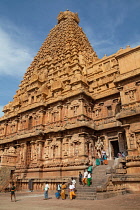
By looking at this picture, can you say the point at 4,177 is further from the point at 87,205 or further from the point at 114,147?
the point at 87,205

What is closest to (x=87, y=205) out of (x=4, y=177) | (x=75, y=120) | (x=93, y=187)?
(x=93, y=187)

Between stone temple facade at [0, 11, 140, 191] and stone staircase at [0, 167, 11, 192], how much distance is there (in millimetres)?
1161

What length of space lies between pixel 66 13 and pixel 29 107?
38.3 metres

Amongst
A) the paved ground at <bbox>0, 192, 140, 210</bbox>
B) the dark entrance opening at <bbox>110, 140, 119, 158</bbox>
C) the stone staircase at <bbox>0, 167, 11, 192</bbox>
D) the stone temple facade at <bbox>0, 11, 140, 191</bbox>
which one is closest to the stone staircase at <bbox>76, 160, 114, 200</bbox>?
the paved ground at <bbox>0, 192, 140, 210</bbox>

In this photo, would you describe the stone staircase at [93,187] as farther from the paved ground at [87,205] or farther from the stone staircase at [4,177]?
the stone staircase at [4,177]

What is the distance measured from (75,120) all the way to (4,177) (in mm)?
13793

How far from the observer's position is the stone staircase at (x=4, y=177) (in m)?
25.5

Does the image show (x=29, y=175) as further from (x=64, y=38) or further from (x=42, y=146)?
(x=64, y=38)

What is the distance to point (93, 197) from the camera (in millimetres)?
15195

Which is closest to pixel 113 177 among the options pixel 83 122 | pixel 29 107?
pixel 83 122

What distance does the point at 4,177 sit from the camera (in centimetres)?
2766

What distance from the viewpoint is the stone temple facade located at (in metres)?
22.0

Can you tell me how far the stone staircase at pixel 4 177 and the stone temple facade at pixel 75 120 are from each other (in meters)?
1.16

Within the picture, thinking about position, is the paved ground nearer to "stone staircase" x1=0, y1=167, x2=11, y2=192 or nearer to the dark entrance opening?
"stone staircase" x1=0, y1=167, x2=11, y2=192
